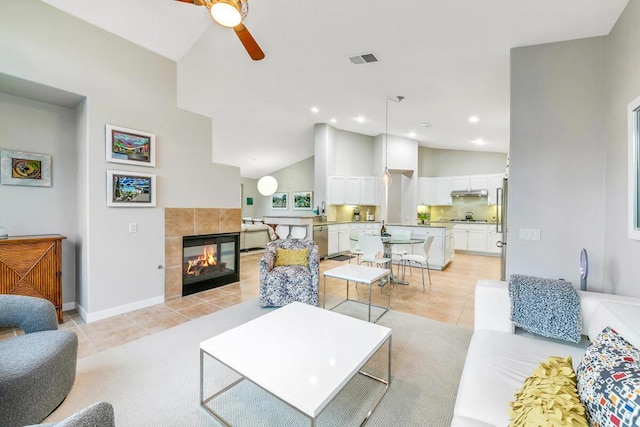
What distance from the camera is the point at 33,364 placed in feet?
5.02

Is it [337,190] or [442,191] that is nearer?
[337,190]

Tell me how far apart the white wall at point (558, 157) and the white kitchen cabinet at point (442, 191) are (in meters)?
5.52

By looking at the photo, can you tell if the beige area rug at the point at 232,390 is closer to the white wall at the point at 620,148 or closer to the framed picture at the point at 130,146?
the white wall at the point at 620,148

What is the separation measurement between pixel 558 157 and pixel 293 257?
3041mm

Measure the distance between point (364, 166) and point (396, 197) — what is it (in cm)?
131

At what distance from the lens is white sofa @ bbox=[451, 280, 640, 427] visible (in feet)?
3.86

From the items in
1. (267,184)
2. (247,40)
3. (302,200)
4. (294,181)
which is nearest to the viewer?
(247,40)

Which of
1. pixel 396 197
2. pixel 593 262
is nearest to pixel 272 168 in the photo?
pixel 396 197

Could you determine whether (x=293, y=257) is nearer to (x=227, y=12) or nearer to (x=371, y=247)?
(x=371, y=247)

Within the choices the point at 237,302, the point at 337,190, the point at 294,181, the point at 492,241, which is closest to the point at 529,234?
the point at 237,302

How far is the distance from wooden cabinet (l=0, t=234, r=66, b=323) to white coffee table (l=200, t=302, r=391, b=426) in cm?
229

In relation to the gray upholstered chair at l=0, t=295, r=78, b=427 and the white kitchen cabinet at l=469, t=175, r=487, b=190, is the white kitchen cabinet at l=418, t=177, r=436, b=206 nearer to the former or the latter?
the white kitchen cabinet at l=469, t=175, r=487, b=190

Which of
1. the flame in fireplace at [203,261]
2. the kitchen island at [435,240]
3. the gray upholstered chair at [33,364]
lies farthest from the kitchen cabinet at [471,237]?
the gray upholstered chair at [33,364]

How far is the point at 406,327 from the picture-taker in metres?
2.91
